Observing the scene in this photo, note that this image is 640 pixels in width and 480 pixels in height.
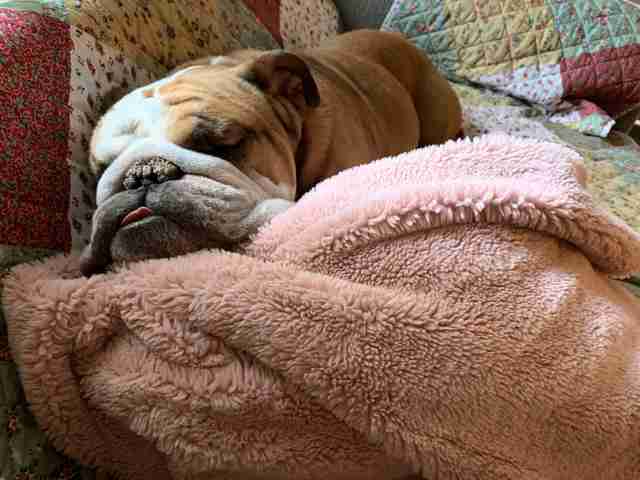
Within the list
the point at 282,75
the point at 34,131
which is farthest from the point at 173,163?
the point at 282,75

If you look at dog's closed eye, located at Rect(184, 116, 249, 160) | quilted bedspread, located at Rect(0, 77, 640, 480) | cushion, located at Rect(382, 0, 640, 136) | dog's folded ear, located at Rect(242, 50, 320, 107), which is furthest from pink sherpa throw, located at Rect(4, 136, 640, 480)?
cushion, located at Rect(382, 0, 640, 136)

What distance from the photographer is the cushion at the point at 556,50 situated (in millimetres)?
1825

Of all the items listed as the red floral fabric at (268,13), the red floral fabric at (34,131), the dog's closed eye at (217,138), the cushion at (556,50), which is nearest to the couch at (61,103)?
the red floral fabric at (34,131)

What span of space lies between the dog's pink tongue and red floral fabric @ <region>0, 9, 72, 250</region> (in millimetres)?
132

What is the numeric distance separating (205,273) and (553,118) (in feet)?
5.86

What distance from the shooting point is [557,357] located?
47 cm

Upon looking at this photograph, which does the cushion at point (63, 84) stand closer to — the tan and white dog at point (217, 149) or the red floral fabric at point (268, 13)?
the tan and white dog at point (217, 149)

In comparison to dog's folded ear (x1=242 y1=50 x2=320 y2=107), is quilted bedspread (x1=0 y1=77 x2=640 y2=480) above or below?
below

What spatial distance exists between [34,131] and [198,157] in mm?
234

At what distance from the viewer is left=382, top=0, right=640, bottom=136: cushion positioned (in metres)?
1.83

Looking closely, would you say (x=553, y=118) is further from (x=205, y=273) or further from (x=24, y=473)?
(x=24, y=473)

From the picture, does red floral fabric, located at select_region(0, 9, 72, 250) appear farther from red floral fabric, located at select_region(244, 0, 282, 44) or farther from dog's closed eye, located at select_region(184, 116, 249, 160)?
red floral fabric, located at select_region(244, 0, 282, 44)

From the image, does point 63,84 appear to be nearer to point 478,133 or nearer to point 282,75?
point 282,75

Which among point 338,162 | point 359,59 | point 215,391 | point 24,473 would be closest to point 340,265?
point 215,391
